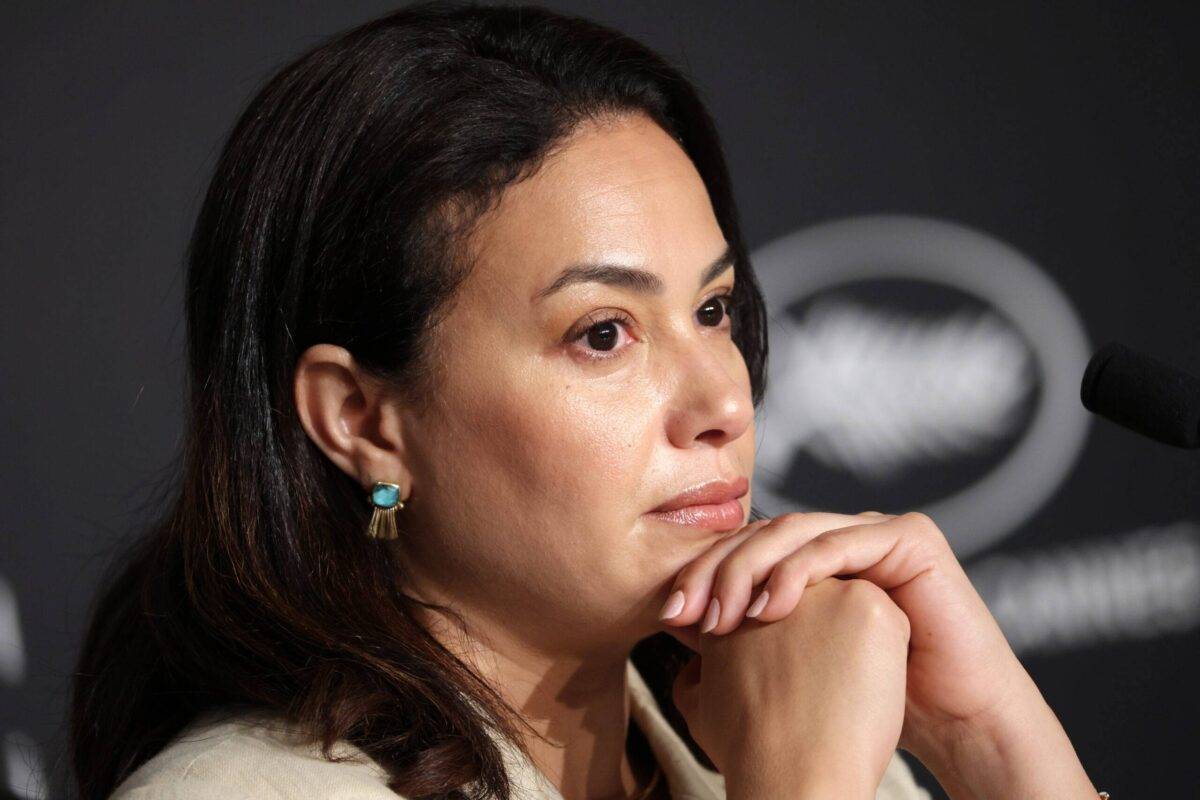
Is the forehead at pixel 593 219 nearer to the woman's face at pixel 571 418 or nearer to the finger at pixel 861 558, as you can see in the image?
the woman's face at pixel 571 418

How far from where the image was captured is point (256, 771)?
1.10 metres

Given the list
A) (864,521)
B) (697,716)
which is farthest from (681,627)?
(864,521)

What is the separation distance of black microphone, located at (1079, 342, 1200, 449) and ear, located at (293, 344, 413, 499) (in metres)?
0.64

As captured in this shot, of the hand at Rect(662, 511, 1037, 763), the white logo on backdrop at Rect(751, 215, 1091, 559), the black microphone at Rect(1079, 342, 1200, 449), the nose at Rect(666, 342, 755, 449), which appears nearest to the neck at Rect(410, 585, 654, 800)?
the hand at Rect(662, 511, 1037, 763)

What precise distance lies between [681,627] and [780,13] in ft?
3.91

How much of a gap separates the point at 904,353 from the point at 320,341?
1125 mm

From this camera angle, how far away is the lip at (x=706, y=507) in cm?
122

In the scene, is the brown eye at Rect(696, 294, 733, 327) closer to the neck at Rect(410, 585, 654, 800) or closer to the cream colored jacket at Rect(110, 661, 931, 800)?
the neck at Rect(410, 585, 654, 800)

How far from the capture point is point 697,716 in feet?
4.06

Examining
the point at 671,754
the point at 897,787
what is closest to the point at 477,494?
the point at 671,754

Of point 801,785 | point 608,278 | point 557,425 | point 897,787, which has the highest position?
point 608,278

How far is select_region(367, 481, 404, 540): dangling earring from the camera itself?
124 cm

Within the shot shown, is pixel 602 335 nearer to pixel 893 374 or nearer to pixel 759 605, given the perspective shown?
pixel 759 605

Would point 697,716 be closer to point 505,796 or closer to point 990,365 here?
point 505,796
